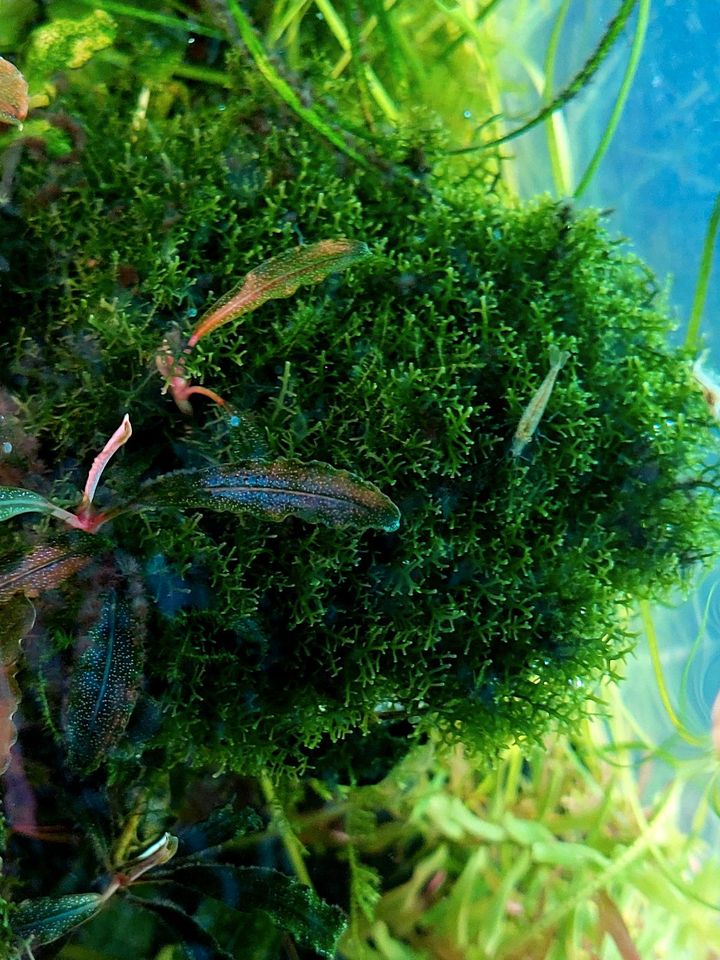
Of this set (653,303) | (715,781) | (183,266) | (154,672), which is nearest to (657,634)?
(715,781)

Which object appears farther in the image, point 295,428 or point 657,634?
point 657,634

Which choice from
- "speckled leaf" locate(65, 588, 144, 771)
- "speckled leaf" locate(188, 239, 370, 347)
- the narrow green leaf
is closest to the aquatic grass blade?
the narrow green leaf

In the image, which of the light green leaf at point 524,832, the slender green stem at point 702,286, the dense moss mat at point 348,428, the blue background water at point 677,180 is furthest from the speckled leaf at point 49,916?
→ the slender green stem at point 702,286

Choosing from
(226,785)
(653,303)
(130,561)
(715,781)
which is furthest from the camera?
(715,781)

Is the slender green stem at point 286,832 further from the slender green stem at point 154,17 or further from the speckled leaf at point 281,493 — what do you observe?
the slender green stem at point 154,17

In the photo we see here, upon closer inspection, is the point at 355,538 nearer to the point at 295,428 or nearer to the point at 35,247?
the point at 295,428

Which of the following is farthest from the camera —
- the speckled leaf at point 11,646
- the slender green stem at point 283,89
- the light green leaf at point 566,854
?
the light green leaf at point 566,854

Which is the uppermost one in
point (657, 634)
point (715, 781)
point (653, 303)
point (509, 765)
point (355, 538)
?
point (653, 303)

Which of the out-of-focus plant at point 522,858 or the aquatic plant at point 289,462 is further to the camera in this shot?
the out-of-focus plant at point 522,858
